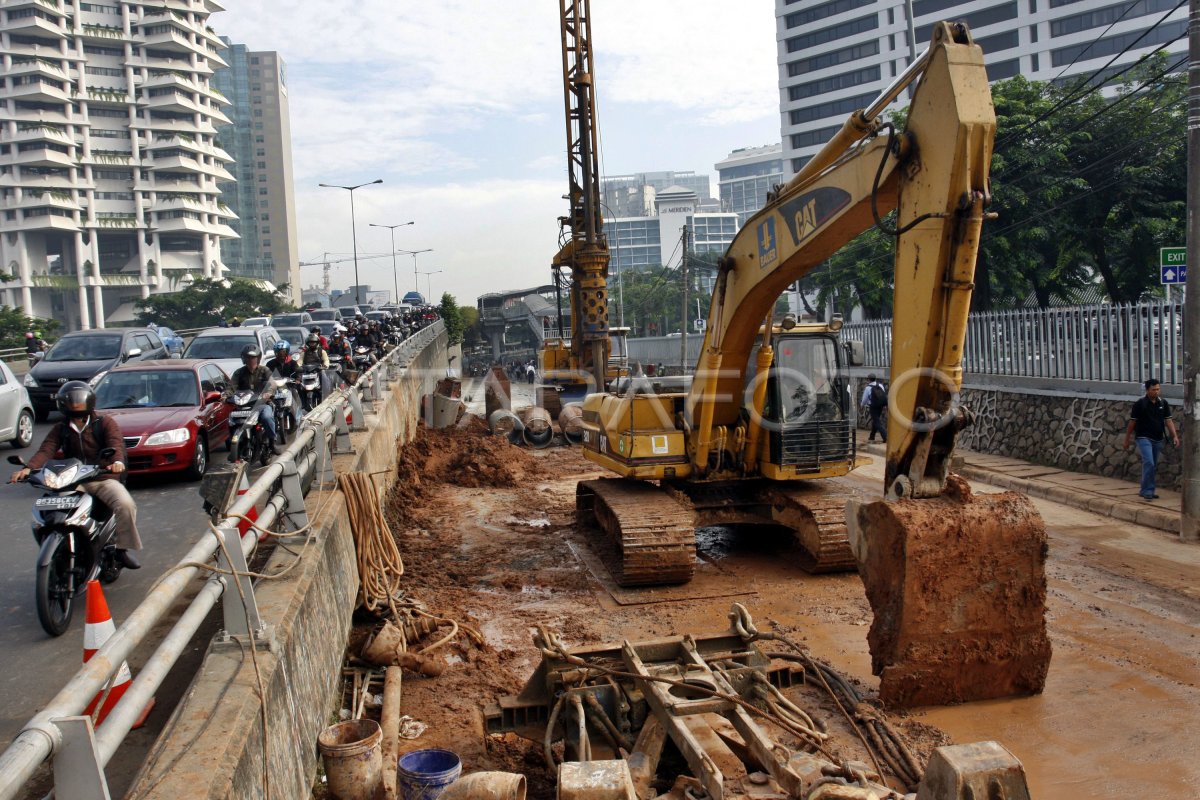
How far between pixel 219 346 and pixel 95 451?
10.6 meters

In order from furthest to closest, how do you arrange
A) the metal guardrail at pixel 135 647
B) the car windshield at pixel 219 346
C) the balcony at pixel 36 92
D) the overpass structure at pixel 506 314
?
the balcony at pixel 36 92 → the overpass structure at pixel 506 314 → the car windshield at pixel 219 346 → the metal guardrail at pixel 135 647

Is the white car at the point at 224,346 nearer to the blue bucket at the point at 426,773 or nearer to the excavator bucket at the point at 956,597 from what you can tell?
the blue bucket at the point at 426,773

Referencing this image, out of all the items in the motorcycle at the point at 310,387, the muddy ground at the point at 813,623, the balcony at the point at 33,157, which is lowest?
the muddy ground at the point at 813,623

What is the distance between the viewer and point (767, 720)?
5441 millimetres

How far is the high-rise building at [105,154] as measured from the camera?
3314 inches

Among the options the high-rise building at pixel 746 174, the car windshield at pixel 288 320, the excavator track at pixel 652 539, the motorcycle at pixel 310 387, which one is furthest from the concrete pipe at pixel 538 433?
the high-rise building at pixel 746 174

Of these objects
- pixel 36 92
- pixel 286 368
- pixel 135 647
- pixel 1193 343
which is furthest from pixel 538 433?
pixel 36 92

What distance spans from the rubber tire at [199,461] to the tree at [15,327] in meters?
29.8

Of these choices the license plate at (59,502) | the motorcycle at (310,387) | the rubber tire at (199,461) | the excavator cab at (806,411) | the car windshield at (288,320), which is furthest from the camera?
the car windshield at (288,320)

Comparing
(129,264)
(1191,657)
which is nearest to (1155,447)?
(1191,657)

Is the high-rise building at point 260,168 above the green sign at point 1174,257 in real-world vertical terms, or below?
above

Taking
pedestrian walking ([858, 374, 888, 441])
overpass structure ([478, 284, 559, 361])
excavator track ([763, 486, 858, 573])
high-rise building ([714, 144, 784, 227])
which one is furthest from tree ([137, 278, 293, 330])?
high-rise building ([714, 144, 784, 227])

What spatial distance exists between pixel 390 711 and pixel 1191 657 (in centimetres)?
590

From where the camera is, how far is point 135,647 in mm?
3074
